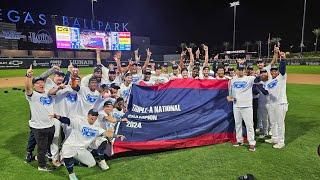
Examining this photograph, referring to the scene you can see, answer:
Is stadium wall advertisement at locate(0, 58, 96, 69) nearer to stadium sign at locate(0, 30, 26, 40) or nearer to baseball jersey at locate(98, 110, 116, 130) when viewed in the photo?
stadium sign at locate(0, 30, 26, 40)

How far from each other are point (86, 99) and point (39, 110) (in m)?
1.03

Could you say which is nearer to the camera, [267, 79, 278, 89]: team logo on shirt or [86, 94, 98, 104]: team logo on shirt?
[86, 94, 98, 104]: team logo on shirt

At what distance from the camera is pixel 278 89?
7570 mm

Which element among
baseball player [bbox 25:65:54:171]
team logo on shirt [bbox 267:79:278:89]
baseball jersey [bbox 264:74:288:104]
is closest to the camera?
baseball player [bbox 25:65:54:171]

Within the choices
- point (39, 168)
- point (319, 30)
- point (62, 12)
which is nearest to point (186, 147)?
point (39, 168)

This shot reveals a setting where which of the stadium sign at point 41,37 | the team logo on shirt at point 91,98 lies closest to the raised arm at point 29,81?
the team logo on shirt at point 91,98

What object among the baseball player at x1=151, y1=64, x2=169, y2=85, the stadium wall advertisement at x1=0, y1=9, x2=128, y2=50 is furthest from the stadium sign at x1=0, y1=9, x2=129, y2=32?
the baseball player at x1=151, y1=64, x2=169, y2=85

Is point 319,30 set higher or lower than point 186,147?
higher

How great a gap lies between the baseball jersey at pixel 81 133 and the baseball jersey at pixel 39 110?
0.60 metres

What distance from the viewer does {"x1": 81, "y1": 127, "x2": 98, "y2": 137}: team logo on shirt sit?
236 inches

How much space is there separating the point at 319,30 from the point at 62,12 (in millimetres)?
61932

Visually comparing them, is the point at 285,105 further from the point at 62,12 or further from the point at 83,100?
the point at 62,12

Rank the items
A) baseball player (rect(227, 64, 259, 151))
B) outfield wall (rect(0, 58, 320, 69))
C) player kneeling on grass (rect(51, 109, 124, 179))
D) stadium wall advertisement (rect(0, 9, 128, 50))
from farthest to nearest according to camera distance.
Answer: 1. stadium wall advertisement (rect(0, 9, 128, 50))
2. outfield wall (rect(0, 58, 320, 69))
3. baseball player (rect(227, 64, 259, 151))
4. player kneeling on grass (rect(51, 109, 124, 179))

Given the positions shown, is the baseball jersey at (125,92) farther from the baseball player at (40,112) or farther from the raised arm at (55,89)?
the baseball player at (40,112)
